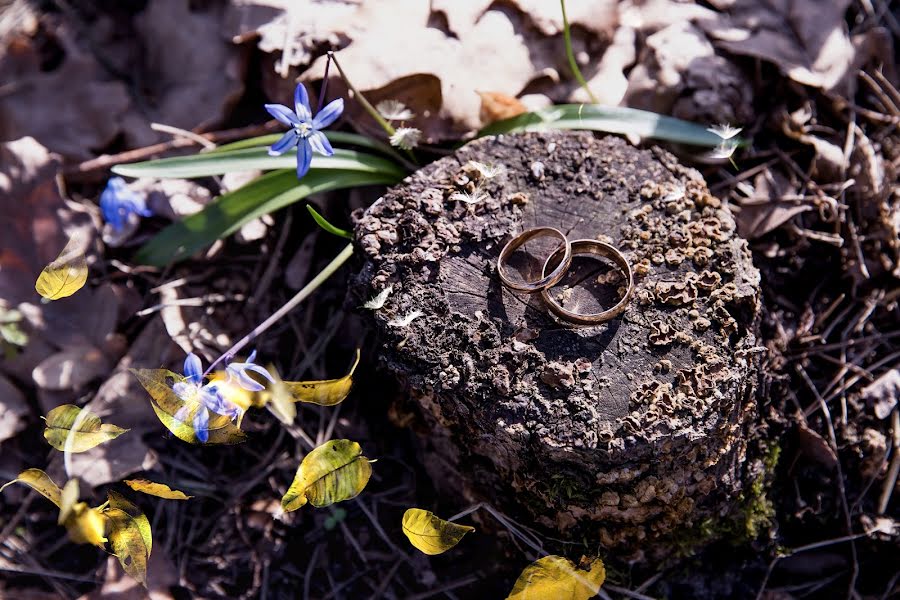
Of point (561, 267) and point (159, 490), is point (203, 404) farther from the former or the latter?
point (561, 267)

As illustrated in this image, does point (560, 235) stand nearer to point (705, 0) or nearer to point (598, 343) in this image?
point (598, 343)

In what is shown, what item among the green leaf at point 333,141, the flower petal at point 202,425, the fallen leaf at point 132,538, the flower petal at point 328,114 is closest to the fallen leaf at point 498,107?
the green leaf at point 333,141

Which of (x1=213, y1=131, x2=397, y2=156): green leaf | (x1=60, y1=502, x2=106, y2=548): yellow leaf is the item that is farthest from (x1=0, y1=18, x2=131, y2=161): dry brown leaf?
(x1=60, y1=502, x2=106, y2=548): yellow leaf

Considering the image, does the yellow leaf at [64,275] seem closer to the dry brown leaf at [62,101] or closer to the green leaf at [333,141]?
the green leaf at [333,141]

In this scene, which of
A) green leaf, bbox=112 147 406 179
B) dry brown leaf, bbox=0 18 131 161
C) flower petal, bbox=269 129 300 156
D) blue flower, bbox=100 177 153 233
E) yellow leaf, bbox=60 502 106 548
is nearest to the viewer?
yellow leaf, bbox=60 502 106 548

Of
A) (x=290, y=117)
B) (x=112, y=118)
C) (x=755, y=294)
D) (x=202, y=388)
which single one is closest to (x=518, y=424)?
(x=755, y=294)

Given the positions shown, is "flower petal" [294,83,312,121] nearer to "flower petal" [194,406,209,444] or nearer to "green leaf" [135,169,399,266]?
"green leaf" [135,169,399,266]
